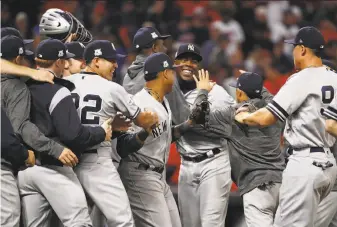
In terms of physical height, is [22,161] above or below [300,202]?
above

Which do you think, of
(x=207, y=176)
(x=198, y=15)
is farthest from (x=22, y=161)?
(x=198, y=15)

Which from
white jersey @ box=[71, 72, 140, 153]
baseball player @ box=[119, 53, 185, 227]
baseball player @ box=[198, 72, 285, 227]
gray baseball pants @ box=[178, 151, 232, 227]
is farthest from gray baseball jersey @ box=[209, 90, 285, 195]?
white jersey @ box=[71, 72, 140, 153]

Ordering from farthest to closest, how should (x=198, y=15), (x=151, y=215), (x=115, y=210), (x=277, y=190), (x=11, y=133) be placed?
(x=198, y=15), (x=277, y=190), (x=151, y=215), (x=115, y=210), (x=11, y=133)

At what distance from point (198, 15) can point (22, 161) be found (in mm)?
8935

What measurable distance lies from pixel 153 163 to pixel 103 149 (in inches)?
24.3

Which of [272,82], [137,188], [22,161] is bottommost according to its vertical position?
[272,82]

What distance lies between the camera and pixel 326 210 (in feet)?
26.4

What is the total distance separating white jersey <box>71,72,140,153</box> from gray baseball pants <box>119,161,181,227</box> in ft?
1.65

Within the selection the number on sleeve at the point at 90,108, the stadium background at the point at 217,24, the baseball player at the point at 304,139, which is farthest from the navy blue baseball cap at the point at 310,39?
the stadium background at the point at 217,24

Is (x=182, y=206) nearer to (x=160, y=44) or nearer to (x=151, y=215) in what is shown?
(x=151, y=215)

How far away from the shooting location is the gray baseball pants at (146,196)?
7.84 m

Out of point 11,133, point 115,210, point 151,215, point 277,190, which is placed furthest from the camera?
point 277,190

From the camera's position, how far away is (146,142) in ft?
26.1

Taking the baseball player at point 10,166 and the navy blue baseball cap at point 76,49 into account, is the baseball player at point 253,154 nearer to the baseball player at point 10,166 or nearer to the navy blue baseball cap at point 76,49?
the navy blue baseball cap at point 76,49
